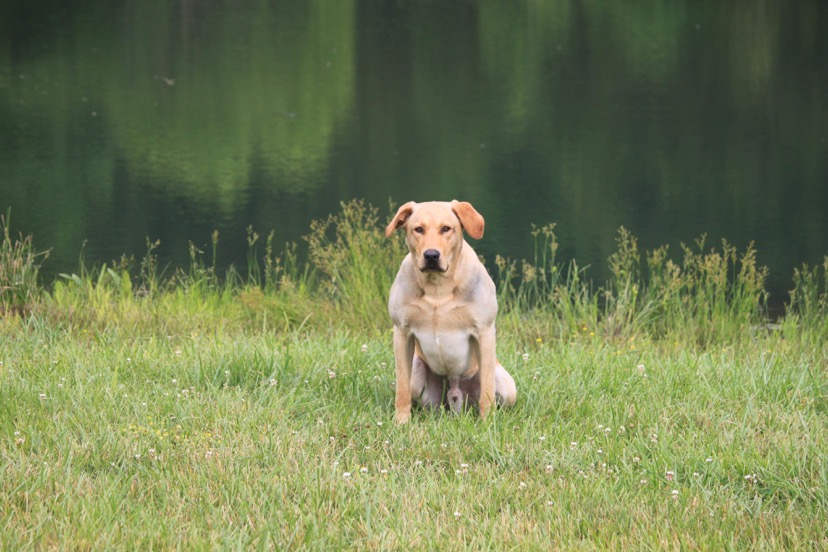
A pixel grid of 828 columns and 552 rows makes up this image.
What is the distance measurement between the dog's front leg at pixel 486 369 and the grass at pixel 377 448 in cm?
8

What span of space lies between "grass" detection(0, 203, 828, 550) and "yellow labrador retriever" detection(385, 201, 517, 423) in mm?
258

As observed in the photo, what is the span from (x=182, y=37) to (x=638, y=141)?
51.7ft

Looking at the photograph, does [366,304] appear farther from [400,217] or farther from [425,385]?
[400,217]

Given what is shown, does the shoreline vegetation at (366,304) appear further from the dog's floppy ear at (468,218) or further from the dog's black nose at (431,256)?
the dog's black nose at (431,256)

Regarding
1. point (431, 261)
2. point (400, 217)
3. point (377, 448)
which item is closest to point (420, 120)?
point (400, 217)

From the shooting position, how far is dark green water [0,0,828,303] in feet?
45.9

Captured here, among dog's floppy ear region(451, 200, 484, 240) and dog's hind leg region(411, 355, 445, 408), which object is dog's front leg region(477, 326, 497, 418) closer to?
dog's hind leg region(411, 355, 445, 408)

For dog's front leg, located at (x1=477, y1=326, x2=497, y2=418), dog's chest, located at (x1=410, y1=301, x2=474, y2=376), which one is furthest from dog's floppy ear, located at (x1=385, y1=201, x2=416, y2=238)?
dog's front leg, located at (x1=477, y1=326, x2=497, y2=418)

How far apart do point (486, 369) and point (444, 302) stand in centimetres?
38

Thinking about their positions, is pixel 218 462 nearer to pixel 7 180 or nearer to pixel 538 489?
pixel 538 489

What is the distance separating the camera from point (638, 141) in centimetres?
1944

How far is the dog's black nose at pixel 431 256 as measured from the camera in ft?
15.5

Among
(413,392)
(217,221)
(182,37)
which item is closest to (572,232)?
(217,221)

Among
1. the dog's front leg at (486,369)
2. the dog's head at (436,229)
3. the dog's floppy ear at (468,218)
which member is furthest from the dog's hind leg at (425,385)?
the dog's floppy ear at (468,218)
